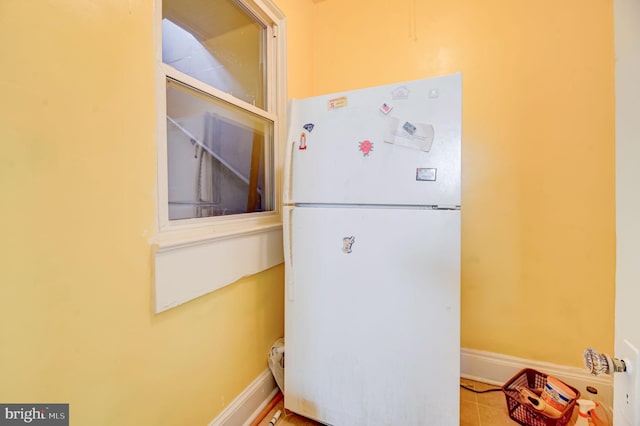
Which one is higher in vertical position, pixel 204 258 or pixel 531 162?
pixel 531 162

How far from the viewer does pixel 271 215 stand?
5.18 feet

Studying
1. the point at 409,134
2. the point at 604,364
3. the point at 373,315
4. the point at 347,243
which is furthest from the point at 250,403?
the point at 409,134

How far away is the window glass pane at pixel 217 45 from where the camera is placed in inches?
42.1

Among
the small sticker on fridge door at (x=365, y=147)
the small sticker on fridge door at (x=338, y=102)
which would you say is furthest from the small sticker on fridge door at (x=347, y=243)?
the small sticker on fridge door at (x=338, y=102)

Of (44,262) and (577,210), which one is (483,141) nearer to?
(577,210)

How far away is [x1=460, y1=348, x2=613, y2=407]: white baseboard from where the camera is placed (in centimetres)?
141

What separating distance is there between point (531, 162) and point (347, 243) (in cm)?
125

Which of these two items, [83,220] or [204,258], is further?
[204,258]

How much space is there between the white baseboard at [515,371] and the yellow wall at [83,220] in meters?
1.65

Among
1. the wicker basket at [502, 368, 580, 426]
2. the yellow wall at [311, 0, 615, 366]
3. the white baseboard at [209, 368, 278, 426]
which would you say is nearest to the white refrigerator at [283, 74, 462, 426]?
the white baseboard at [209, 368, 278, 426]

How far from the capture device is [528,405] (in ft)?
→ 4.17

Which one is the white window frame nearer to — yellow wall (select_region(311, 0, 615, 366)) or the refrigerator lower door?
the refrigerator lower door
